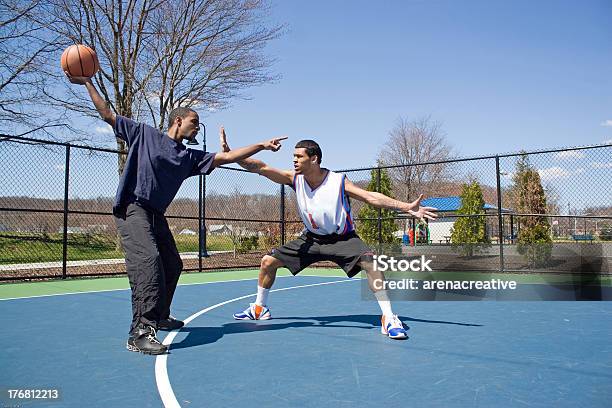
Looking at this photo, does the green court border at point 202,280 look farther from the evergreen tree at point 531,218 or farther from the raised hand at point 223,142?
the raised hand at point 223,142

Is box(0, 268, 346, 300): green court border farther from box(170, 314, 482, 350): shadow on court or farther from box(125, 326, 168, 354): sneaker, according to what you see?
box(125, 326, 168, 354): sneaker

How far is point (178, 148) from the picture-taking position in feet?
14.7

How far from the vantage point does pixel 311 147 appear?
5105 millimetres

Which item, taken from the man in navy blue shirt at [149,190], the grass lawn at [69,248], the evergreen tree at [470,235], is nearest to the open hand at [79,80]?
the man in navy blue shirt at [149,190]

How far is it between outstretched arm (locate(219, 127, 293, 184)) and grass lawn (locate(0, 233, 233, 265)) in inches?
375

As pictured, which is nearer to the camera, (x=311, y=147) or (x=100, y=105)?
(x=100, y=105)

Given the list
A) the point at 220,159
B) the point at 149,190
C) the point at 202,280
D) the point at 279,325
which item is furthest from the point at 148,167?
the point at 202,280

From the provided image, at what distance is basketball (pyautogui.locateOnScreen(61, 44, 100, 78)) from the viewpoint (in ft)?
15.5

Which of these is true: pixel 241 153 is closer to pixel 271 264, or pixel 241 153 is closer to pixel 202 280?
pixel 271 264

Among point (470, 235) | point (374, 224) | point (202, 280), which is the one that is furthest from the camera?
point (470, 235)

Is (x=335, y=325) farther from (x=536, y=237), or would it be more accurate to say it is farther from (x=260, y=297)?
(x=536, y=237)

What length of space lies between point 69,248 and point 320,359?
14362mm

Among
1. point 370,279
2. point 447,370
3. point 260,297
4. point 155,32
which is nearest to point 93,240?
point 155,32

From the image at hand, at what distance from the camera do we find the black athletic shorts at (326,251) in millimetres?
4988
